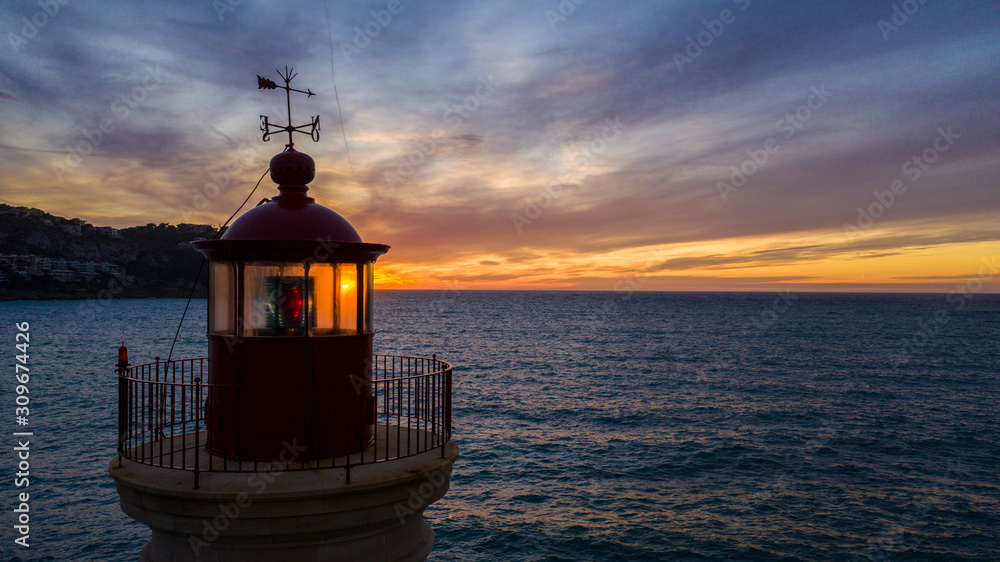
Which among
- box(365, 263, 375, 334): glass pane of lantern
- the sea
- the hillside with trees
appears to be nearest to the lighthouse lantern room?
box(365, 263, 375, 334): glass pane of lantern

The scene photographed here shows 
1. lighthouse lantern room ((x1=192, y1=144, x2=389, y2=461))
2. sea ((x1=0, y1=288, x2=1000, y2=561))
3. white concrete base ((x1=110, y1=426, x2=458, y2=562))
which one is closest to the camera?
white concrete base ((x1=110, y1=426, x2=458, y2=562))

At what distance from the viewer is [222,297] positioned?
6656mm

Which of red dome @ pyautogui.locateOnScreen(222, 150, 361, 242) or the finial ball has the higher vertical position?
the finial ball

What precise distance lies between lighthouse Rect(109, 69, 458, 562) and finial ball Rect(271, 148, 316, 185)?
14 mm

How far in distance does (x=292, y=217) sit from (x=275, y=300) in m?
0.96

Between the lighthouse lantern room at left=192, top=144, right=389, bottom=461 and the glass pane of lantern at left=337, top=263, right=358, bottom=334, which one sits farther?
the glass pane of lantern at left=337, top=263, right=358, bottom=334

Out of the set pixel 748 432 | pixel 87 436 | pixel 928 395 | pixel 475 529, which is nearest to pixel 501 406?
pixel 748 432

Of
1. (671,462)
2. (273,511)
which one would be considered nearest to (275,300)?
(273,511)

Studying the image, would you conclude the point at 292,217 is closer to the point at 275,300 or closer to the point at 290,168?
the point at 290,168

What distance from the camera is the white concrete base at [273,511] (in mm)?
5648

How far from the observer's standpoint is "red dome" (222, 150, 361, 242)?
6461 millimetres

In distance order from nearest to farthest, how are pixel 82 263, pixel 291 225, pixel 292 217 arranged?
1. pixel 291 225
2. pixel 292 217
3. pixel 82 263

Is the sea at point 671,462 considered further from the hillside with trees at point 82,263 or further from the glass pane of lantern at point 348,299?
the hillside with trees at point 82,263

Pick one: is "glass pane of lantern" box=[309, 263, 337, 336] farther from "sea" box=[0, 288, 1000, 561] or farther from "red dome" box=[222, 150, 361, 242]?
"sea" box=[0, 288, 1000, 561]
